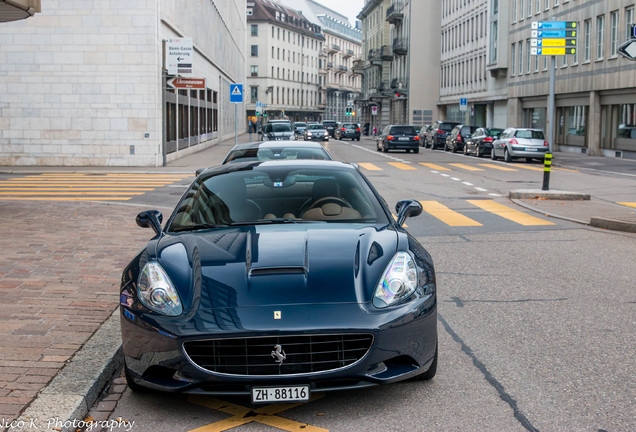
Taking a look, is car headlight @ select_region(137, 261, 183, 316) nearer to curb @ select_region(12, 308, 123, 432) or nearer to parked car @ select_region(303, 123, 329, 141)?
curb @ select_region(12, 308, 123, 432)

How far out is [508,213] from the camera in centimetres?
1577

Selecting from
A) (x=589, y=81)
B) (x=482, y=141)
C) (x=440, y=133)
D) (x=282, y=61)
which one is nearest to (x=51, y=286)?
(x=482, y=141)

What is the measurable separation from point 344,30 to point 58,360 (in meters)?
174

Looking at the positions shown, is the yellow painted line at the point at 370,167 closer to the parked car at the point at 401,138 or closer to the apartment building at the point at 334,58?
the parked car at the point at 401,138

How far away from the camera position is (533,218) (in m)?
15.0

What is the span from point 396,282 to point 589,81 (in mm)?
41258

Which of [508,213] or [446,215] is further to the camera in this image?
[508,213]

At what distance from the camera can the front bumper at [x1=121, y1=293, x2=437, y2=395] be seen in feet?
14.4

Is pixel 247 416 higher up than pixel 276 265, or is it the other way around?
pixel 276 265

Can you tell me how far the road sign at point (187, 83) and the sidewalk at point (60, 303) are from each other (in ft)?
51.8

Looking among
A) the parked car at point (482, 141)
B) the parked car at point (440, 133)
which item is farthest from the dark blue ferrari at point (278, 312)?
the parked car at point (440, 133)

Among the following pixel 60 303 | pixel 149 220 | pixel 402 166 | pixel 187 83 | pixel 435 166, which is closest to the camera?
pixel 149 220

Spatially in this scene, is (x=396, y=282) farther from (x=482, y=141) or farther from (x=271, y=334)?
(x=482, y=141)

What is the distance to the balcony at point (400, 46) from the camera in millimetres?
87812
